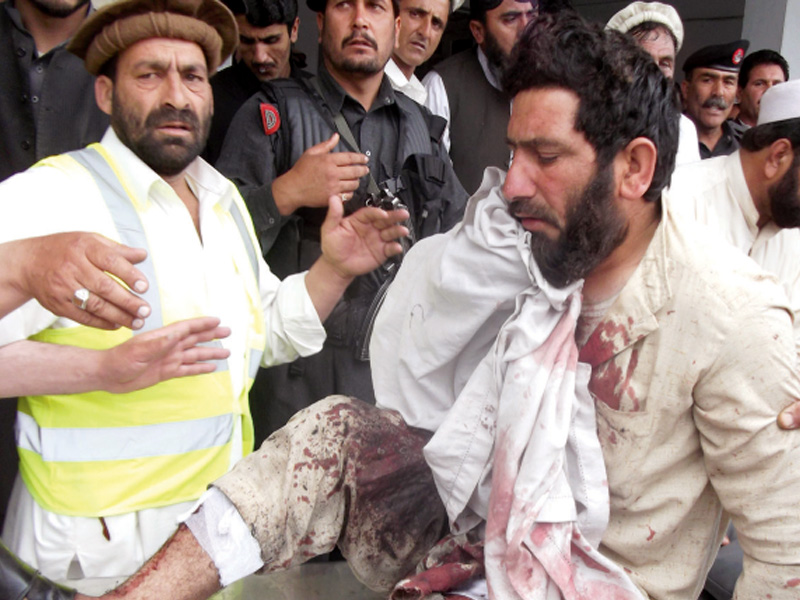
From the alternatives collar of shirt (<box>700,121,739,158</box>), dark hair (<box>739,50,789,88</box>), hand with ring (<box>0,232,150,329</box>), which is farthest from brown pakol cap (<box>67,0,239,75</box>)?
dark hair (<box>739,50,789,88</box>)

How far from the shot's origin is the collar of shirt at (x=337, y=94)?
2.73 m

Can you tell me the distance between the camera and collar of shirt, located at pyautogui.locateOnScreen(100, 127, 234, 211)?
75.4 inches

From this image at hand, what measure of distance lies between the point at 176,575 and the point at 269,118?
5.29 ft

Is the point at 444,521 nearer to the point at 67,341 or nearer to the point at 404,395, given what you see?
the point at 404,395

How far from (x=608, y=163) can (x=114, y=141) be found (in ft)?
4.11

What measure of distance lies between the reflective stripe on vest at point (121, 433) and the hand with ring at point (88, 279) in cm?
40

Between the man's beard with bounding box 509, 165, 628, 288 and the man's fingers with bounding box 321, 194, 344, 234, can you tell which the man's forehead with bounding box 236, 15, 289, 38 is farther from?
the man's beard with bounding box 509, 165, 628, 288

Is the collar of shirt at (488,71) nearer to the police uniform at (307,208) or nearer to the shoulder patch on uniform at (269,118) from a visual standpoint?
the police uniform at (307,208)

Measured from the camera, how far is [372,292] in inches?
103

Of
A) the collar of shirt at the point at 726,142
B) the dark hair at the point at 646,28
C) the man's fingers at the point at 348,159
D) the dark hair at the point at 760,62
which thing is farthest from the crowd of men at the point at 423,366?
the dark hair at the point at 760,62

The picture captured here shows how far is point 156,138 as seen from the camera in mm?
2025

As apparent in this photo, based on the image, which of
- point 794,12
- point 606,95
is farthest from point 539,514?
point 794,12

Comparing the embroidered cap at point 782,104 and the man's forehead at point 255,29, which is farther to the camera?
the man's forehead at point 255,29

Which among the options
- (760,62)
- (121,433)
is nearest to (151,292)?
(121,433)
